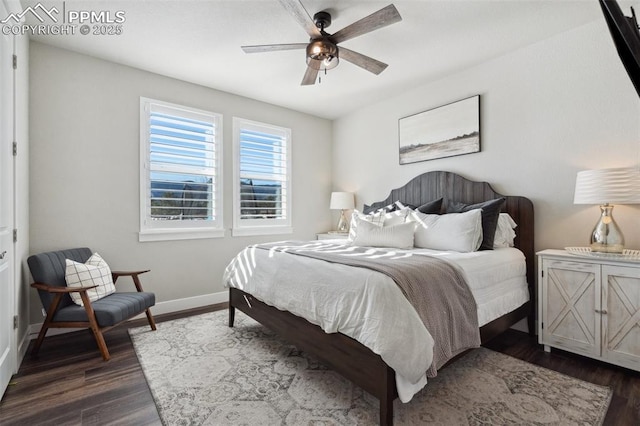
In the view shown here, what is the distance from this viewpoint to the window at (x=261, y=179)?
4.21 m

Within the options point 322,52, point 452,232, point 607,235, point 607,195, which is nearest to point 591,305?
point 607,235

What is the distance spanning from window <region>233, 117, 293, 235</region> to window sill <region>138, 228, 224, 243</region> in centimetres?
31

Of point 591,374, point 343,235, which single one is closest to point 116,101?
point 343,235

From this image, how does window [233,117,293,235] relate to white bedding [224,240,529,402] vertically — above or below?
above

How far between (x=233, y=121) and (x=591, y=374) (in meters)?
4.35

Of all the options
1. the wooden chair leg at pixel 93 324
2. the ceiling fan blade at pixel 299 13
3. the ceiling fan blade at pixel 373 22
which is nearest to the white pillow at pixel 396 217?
the ceiling fan blade at pixel 373 22

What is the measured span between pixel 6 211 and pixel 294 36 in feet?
8.37

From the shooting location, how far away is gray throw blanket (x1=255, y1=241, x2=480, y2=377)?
1713 mm

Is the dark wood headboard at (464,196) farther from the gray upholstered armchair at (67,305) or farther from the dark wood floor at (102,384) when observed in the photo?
the gray upholstered armchair at (67,305)

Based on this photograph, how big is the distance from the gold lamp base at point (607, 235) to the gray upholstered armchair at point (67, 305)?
12.5 ft

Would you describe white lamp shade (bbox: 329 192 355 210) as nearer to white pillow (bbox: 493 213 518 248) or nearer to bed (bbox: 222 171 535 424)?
bed (bbox: 222 171 535 424)

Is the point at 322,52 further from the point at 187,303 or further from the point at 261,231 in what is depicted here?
the point at 187,303

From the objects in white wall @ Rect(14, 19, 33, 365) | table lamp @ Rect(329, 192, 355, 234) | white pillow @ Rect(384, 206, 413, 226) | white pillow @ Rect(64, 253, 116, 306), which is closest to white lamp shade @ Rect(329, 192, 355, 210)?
table lamp @ Rect(329, 192, 355, 234)

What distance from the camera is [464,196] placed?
11.3 ft
